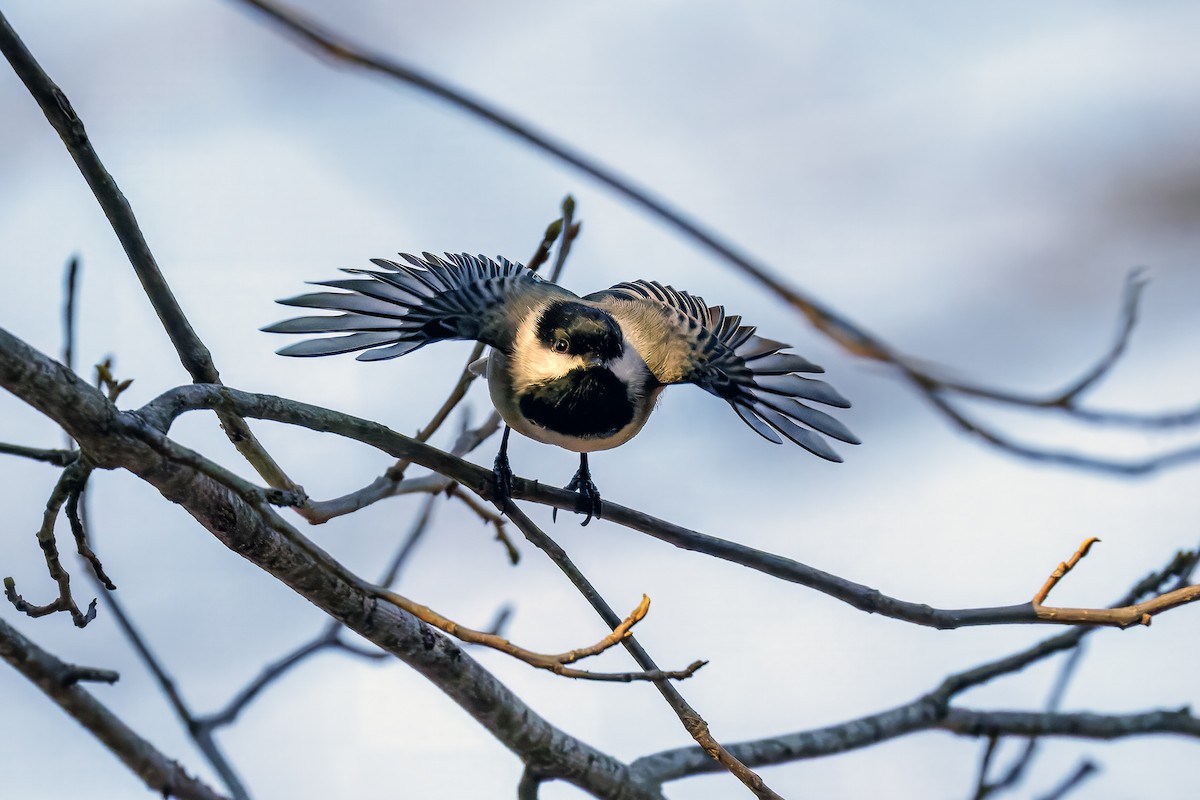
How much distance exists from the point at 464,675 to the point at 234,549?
67 cm

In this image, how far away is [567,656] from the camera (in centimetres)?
168

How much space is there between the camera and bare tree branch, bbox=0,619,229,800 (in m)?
1.60

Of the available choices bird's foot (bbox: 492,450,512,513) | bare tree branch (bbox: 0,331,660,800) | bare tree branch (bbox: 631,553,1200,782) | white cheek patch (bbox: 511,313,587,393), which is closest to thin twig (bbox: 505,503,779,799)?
bird's foot (bbox: 492,450,512,513)

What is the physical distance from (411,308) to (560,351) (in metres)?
0.40

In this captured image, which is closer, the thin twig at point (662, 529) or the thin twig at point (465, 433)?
the thin twig at point (662, 529)

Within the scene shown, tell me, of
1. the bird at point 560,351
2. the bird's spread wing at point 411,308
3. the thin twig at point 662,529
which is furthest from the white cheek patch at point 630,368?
the thin twig at point 662,529

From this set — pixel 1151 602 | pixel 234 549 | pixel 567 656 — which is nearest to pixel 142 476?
pixel 234 549

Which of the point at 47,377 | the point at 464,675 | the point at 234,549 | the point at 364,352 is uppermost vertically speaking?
the point at 364,352

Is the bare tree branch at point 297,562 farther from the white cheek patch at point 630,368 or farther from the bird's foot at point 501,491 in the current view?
the white cheek patch at point 630,368

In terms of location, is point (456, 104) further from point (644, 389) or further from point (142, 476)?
point (644, 389)

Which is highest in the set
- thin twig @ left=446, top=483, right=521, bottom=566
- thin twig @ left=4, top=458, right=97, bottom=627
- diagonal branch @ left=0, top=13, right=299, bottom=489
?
thin twig @ left=446, top=483, right=521, bottom=566

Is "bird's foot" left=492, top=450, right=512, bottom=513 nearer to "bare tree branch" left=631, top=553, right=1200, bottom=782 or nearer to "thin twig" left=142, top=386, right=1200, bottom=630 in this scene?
"thin twig" left=142, top=386, right=1200, bottom=630

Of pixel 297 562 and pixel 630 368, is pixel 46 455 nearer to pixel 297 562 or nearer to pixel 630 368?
pixel 297 562

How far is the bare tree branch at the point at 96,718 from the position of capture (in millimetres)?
1599
